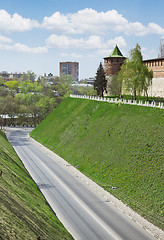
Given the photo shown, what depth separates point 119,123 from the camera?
37.3 m

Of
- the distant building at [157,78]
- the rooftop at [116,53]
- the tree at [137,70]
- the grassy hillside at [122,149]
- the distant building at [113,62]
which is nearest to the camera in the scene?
the grassy hillside at [122,149]

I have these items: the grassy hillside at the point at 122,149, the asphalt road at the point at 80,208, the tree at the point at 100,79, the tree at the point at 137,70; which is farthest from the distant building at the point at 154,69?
the asphalt road at the point at 80,208

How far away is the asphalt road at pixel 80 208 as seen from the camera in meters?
19.3

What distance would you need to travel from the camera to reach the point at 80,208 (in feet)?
77.6

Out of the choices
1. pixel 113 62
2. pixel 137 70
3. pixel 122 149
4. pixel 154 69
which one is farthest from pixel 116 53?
pixel 122 149

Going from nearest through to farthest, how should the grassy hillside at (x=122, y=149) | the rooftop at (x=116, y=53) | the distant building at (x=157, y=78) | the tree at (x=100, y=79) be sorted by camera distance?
1. the grassy hillside at (x=122, y=149)
2. the distant building at (x=157, y=78)
3. the tree at (x=100, y=79)
4. the rooftop at (x=116, y=53)

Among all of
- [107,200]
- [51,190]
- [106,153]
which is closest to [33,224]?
[107,200]

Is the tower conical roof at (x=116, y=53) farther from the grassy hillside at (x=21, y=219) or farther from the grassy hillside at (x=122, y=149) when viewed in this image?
the grassy hillside at (x=21, y=219)

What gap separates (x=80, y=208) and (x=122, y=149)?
32.6 ft

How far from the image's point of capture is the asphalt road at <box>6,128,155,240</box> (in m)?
19.3

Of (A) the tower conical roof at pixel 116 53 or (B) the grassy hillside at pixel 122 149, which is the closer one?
(B) the grassy hillside at pixel 122 149

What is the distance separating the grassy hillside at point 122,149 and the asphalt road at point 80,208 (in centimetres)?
157

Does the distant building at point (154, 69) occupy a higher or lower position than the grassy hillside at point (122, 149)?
higher

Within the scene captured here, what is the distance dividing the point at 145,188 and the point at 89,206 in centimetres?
482
